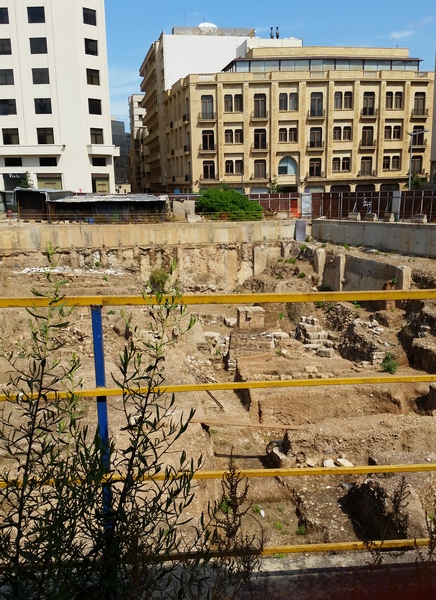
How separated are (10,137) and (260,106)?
2138cm

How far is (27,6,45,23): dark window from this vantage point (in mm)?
35562

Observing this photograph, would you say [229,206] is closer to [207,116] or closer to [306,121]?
[207,116]

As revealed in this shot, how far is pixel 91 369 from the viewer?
33.7 ft

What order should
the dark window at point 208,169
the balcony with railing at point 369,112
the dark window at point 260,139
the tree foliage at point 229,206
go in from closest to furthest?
the tree foliage at point 229,206, the dark window at point 260,139, the dark window at point 208,169, the balcony with railing at point 369,112

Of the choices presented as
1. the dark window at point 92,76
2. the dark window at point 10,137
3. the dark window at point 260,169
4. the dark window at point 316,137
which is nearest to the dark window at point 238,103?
the dark window at point 260,169

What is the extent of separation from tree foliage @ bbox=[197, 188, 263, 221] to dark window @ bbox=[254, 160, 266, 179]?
1236 cm

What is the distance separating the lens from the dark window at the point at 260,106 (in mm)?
43641

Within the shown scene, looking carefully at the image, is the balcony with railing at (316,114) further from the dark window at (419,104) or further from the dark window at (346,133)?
the dark window at (419,104)

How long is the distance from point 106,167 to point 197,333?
25.6 metres

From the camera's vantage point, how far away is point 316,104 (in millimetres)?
44281

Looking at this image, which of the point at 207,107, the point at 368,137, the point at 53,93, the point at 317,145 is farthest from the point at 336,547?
the point at 368,137

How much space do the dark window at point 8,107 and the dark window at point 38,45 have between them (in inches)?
157

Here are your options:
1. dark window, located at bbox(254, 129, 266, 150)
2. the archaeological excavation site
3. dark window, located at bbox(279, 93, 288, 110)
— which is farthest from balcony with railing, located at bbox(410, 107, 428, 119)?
the archaeological excavation site

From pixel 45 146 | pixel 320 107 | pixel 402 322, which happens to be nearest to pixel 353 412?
pixel 402 322
